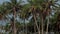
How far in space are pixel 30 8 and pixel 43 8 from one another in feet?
9.49

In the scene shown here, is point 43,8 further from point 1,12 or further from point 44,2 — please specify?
point 1,12

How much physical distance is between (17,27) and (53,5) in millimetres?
15798

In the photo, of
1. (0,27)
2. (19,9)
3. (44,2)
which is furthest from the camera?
(0,27)

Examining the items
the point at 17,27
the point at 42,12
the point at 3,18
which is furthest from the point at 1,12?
the point at 42,12

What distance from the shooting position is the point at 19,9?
5391cm

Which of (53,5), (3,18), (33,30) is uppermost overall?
(53,5)

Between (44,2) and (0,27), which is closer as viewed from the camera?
(44,2)

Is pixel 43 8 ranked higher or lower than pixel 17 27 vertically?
higher

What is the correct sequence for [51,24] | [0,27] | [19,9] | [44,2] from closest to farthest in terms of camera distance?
[44,2] < [19,9] < [51,24] < [0,27]

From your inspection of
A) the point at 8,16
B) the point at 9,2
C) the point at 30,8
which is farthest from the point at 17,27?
the point at 30,8

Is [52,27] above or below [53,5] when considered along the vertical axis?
below

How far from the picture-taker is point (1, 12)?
54.7 m

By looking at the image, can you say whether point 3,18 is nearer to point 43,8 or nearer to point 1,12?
point 1,12

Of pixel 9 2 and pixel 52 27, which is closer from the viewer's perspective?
pixel 9 2
